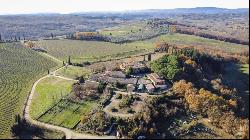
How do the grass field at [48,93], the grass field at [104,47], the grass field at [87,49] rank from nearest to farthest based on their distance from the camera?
the grass field at [48,93], the grass field at [87,49], the grass field at [104,47]

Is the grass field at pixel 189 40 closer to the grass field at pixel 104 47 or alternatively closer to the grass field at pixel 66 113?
the grass field at pixel 104 47

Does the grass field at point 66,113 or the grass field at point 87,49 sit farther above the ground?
the grass field at point 66,113

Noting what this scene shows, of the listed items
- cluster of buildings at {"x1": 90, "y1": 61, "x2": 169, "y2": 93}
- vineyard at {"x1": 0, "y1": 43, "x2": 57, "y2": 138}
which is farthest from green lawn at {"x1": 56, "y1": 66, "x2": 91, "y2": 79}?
cluster of buildings at {"x1": 90, "y1": 61, "x2": 169, "y2": 93}

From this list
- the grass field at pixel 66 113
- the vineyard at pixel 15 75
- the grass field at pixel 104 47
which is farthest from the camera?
the grass field at pixel 104 47

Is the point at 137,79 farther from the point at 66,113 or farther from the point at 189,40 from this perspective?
the point at 189,40

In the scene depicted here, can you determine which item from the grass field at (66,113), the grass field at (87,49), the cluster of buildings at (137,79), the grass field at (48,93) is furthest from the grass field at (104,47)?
the grass field at (66,113)

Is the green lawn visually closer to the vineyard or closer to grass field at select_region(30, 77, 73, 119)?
grass field at select_region(30, 77, 73, 119)
